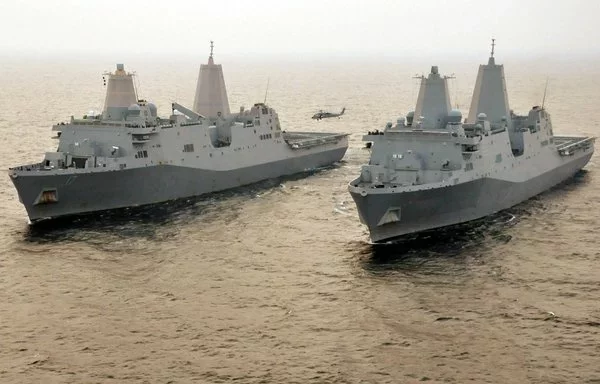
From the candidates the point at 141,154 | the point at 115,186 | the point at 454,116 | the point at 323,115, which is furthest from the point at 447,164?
the point at 323,115

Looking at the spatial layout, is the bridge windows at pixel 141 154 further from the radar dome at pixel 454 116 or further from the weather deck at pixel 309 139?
the radar dome at pixel 454 116

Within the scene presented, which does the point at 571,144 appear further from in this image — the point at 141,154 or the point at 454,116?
the point at 141,154

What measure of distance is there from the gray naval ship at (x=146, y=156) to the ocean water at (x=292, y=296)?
144cm

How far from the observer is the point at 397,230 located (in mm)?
34812

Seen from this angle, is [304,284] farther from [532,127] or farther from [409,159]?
[532,127]

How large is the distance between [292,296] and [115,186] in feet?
55.2

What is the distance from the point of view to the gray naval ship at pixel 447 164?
3438 centimetres

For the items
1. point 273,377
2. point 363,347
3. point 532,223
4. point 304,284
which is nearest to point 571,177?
point 532,223

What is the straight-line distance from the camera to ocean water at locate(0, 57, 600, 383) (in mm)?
22141

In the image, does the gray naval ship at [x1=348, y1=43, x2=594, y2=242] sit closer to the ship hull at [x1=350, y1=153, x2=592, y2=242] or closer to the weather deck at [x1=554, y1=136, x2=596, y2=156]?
the ship hull at [x1=350, y1=153, x2=592, y2=242]

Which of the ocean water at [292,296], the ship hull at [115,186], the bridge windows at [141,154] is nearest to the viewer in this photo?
the ocean water at [292,296]

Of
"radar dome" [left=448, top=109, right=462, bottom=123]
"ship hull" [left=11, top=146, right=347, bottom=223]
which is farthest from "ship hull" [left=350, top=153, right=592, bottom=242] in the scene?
"ship hull" [left=11, top=146, right=347, bottom=223]

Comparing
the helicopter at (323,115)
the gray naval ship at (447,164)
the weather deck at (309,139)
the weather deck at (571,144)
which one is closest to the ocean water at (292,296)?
the gray naval ship at (447,164)

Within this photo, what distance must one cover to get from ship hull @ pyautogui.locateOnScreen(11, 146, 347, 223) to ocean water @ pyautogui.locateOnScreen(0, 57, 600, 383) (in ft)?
3.58
